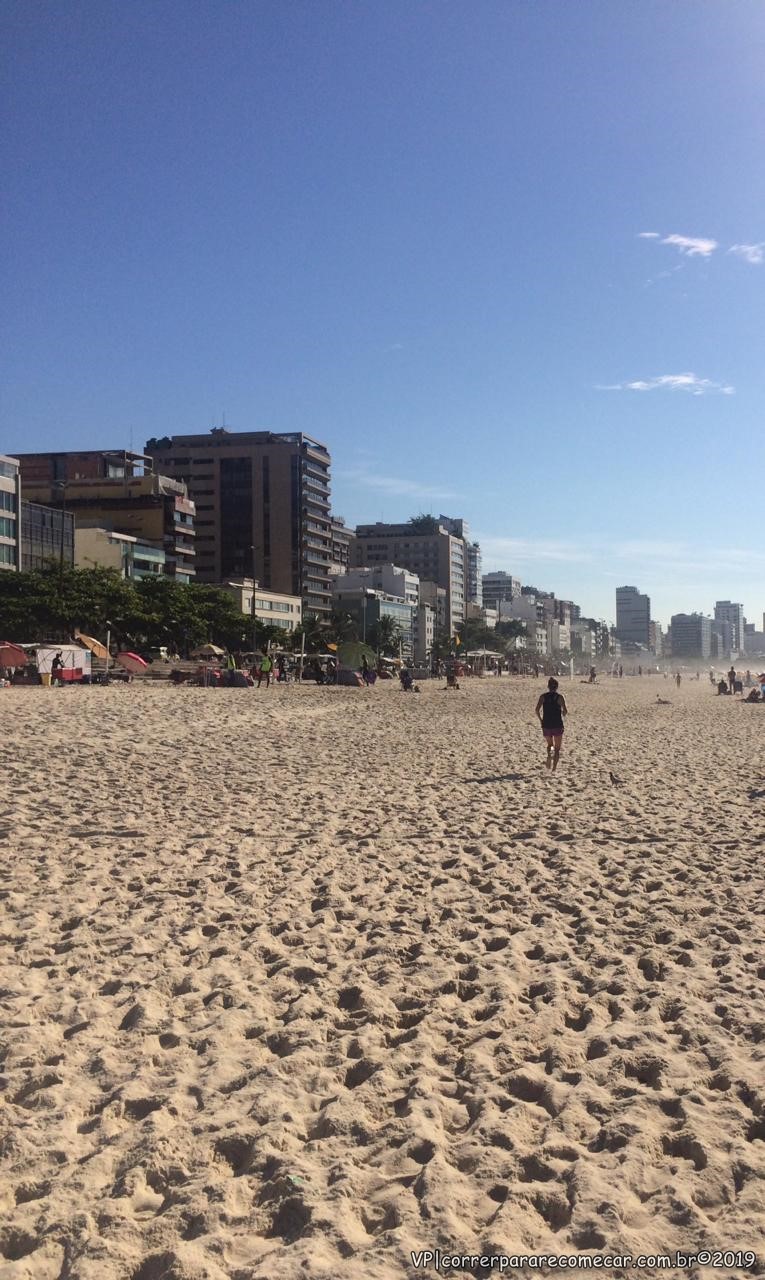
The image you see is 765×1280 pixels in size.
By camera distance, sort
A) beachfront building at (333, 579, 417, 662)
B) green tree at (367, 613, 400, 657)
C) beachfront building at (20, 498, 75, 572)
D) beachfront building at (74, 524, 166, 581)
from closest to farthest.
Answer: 1. beachfront building at (20, 498, 75, 572)
2. beachfront building at (74, 524, 166, 581)
3. green tree at (367, 613, 400, 657)
4. beachfront building at (333, 579, 417, 662)

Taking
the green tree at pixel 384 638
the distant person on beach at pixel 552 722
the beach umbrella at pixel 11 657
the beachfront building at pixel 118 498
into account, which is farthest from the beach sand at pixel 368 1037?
the green tree at pixel 384 638

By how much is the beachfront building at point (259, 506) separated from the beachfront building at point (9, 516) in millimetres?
49691

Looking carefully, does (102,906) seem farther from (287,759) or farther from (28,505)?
(28,505)

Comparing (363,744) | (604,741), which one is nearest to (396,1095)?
(363,744)

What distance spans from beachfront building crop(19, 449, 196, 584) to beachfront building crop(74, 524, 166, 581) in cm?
183

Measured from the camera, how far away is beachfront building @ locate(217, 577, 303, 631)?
4060 inches

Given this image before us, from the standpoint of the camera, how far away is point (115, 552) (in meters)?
85.8

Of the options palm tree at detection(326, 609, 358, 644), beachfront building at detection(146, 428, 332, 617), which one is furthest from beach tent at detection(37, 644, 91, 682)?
beachfront building at detection(146, 428, 332, 617)

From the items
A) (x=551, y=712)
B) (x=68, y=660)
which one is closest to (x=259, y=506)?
(x=68, y=660)

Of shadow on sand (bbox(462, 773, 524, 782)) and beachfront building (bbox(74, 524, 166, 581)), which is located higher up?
beachfront building (bbox(74, 524, 166, 581))

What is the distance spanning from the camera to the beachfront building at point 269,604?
4060 inches

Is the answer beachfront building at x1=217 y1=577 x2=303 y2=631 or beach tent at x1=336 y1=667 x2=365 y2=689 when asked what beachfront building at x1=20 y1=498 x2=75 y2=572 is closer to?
beachfront building at x1=217 y1=577 x2=303 y2=631

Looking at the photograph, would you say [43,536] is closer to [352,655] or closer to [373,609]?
[352,655]
